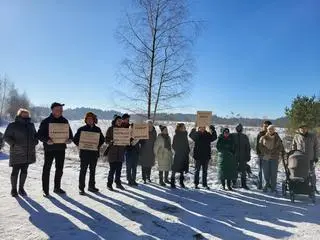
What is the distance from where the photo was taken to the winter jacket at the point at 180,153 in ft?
36.0

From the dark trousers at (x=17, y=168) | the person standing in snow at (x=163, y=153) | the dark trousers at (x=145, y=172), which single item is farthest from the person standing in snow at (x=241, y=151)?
the dark trousers at (x=17, y=168)

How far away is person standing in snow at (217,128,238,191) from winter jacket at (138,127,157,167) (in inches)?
79.5

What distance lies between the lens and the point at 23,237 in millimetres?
6113

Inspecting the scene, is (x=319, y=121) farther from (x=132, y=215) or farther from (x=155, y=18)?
(x=132, y=215)

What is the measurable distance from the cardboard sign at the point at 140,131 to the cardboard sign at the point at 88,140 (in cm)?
146

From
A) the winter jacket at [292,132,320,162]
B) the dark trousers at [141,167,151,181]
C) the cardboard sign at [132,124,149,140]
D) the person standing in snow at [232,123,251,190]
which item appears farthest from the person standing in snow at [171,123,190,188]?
the winter jacket at [292,132,320,162]

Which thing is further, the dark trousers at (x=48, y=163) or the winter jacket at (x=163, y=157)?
the winter jacket at (x=163, y=157)

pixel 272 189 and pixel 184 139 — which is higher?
pixel 184 139

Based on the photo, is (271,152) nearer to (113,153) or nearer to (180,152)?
(180,152)

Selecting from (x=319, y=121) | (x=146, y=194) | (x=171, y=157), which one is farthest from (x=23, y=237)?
(x=319, y=121)

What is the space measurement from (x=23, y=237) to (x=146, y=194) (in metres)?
4.08

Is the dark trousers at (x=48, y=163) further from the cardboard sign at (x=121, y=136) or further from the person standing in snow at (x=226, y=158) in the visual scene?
the person standing in snow at (x=226, y=158)

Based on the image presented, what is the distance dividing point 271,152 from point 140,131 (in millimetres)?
3772

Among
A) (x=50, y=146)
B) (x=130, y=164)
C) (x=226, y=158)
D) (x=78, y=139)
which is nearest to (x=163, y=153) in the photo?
(x=130, y=164)
